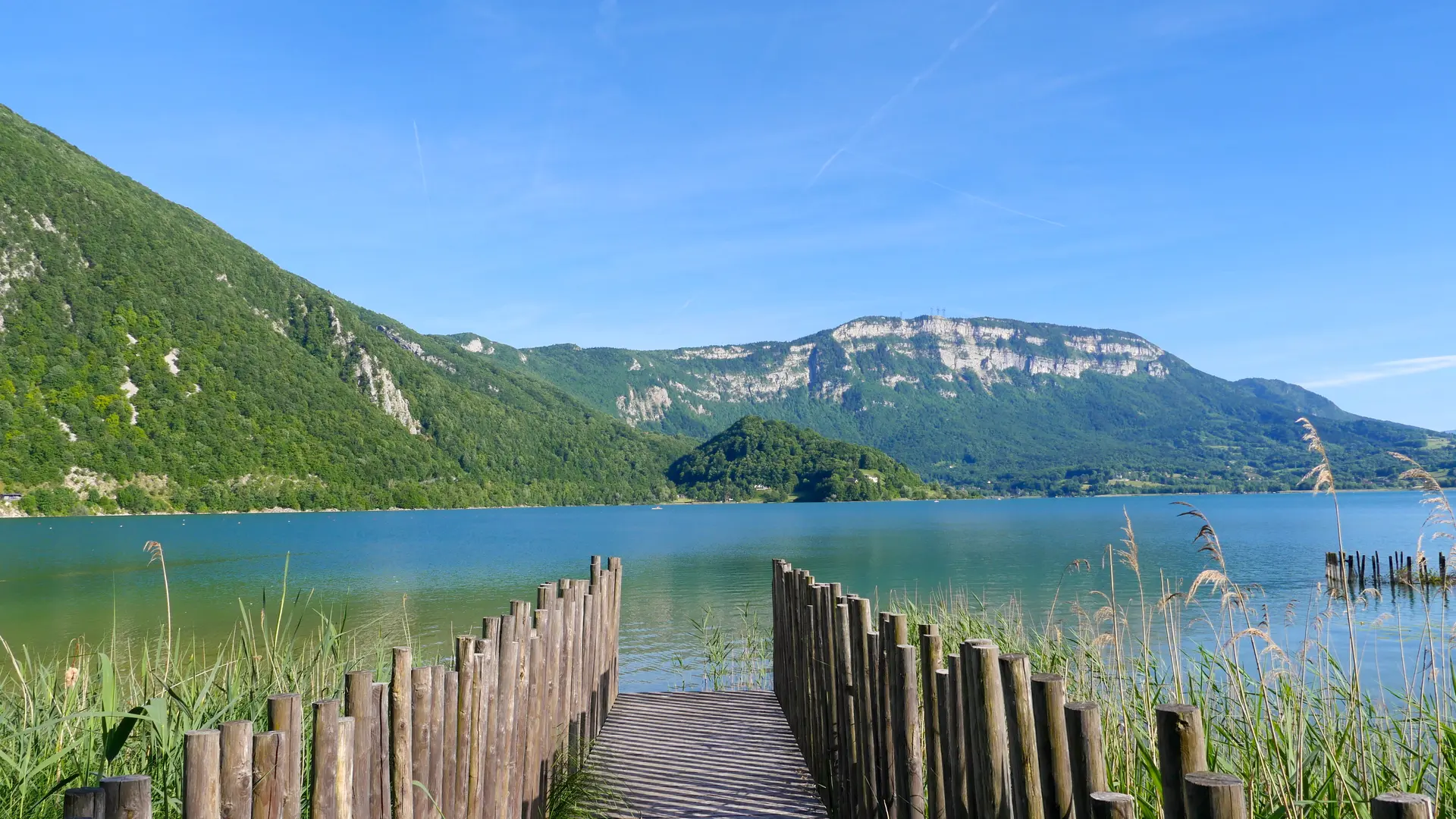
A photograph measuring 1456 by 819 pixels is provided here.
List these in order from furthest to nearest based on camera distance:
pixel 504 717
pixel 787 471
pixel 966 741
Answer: pixel 787 471
pixel 504 717
pixel 966 741

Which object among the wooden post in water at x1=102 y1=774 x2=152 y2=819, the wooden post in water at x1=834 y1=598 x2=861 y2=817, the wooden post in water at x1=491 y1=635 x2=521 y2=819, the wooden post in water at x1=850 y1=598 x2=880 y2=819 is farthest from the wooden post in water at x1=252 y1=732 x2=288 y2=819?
the wooden post in water at x1=834 y1=598 x2=861 y2=817

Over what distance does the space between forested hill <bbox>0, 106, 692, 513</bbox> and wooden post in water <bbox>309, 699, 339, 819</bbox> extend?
106 meters

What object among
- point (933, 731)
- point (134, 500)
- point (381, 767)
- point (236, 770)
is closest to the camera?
point (236, 770)

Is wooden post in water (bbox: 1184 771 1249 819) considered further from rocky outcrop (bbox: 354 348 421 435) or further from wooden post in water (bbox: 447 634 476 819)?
rocky outcrop (bbox: 354 348 421 435)

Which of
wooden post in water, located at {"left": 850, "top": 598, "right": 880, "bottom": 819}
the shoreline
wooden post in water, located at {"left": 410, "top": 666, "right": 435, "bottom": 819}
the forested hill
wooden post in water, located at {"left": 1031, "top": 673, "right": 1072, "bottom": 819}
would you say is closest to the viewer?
wooden post in water, located at {"left": 1031, "top": 673, "right": 1072, "bottom": 819}

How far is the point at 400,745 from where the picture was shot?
2.88m

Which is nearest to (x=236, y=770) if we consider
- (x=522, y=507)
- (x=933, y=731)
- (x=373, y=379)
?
(x=933, y=731)

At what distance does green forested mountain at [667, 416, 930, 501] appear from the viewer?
156 metres

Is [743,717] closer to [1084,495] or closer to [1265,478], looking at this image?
[1265,478]

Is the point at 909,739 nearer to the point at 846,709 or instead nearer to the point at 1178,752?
the point at 846,709

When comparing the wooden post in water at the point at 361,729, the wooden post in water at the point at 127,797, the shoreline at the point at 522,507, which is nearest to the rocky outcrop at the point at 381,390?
the shoreline at the point at 522,507

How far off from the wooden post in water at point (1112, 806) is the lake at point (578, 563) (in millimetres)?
3743

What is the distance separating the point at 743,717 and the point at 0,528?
81.5m

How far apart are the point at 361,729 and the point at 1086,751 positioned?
195cm
